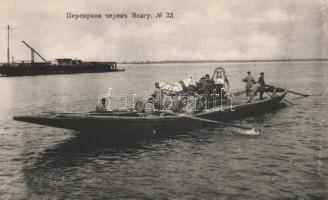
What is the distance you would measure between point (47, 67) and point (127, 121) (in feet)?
261

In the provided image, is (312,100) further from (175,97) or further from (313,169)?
(313,169)

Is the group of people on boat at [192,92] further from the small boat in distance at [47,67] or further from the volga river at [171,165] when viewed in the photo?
the small boat in distance at [47,67]

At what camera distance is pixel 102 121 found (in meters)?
17.3

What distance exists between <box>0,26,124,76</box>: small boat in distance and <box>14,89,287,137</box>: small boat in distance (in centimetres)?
6119

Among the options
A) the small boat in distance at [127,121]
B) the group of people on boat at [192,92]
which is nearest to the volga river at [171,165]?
the small boat in distance at [127,121]

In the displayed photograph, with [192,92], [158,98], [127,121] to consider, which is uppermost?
[192,92]

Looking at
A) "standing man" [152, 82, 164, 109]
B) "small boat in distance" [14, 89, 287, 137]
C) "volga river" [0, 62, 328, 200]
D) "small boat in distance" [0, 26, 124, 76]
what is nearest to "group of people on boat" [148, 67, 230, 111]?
"standing man" [152, 82, 164, 109]

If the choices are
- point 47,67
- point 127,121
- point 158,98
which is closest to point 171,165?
point 127,121

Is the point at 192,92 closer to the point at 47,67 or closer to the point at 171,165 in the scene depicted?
the point at 171,165

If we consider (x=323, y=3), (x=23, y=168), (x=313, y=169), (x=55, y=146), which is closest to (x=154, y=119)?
(x=55, y=146)

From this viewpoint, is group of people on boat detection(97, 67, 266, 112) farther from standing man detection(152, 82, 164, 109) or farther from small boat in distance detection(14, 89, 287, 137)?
small boat in distance detection(14, 89, 287, 137)

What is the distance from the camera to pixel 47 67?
92.6 m

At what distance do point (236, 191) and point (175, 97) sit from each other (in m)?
9.79

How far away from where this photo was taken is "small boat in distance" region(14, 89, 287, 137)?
16.6m
